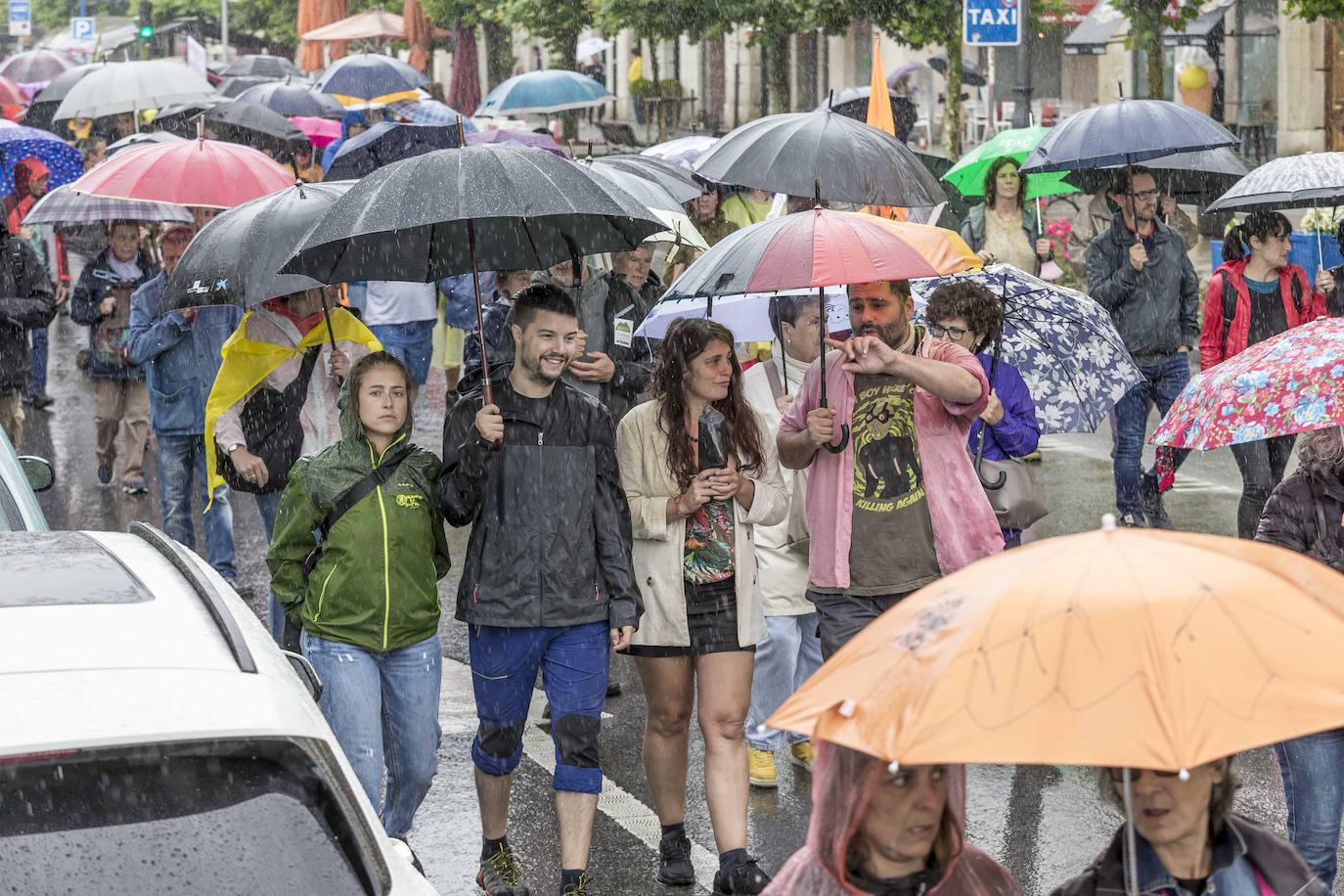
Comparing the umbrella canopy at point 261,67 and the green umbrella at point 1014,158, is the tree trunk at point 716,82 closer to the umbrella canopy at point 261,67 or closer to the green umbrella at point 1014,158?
the umbrella canopy at point 261,67

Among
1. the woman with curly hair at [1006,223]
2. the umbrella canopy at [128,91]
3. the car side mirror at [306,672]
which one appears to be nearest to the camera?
the car side mirror at [306,672]

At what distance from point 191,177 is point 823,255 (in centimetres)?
467

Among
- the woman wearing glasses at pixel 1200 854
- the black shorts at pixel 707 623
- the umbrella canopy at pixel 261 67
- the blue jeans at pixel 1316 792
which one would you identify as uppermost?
the umbrella canopy at pixel 261 67

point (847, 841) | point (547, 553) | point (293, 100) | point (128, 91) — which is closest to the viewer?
point (847, 841)

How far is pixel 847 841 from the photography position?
3.40 m

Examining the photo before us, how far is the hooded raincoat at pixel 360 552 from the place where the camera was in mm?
5953

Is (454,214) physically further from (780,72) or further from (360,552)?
(780,72)

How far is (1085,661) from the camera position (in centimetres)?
286

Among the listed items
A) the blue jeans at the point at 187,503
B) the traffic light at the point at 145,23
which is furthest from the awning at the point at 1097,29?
the blue jeans at the point at 187,503

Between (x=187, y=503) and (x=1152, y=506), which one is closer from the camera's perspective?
(x=187, y=503)

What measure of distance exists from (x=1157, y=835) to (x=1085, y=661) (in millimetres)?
690

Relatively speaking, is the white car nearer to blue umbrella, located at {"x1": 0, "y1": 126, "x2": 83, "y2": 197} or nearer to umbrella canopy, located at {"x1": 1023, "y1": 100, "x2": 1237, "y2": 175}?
umbrella canopy, located at {"x1": 1023, "y1": 100, "x2": 1237, "y2": 175}

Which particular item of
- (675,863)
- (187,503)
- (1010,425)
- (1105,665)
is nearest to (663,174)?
(187,503)

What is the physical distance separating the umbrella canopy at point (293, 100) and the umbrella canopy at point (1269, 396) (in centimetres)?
2091
